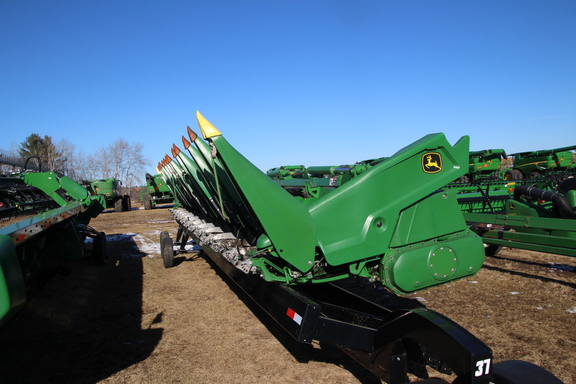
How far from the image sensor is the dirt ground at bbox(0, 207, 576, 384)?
10.9 feet

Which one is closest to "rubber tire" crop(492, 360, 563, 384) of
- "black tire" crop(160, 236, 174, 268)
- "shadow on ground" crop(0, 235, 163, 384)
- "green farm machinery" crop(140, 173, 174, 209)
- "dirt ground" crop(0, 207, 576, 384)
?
"dirt ground" crop(0, 207, 576, 384)

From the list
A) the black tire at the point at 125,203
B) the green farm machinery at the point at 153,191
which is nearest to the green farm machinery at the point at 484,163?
the green farm machinery at the point at 153,191

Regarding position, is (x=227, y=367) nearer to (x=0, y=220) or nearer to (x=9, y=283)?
(x=9, y=283)

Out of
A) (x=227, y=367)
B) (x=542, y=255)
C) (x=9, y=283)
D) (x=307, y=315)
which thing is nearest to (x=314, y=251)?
(x=307, y=315)

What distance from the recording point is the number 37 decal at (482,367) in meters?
1.88

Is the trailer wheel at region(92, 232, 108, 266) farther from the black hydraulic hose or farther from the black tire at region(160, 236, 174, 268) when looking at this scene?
the black hydraulic hose

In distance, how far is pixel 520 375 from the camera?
2.01m

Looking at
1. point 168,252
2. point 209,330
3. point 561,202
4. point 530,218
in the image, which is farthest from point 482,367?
point 168,252

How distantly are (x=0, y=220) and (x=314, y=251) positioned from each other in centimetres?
460

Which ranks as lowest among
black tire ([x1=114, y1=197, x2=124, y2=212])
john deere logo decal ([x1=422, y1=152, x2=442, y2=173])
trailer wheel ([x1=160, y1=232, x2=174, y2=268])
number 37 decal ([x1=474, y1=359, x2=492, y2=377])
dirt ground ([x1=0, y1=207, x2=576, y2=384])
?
dirt ground ([x1=0, y1=207, x2=576, y2=384])

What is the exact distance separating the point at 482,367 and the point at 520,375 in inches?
11.4

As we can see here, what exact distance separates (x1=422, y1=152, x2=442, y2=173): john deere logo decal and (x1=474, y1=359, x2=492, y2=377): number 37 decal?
150cm

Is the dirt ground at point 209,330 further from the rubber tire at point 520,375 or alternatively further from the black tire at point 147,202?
the black tire at point 147,202

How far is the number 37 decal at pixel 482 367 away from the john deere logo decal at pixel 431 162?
1505mm
